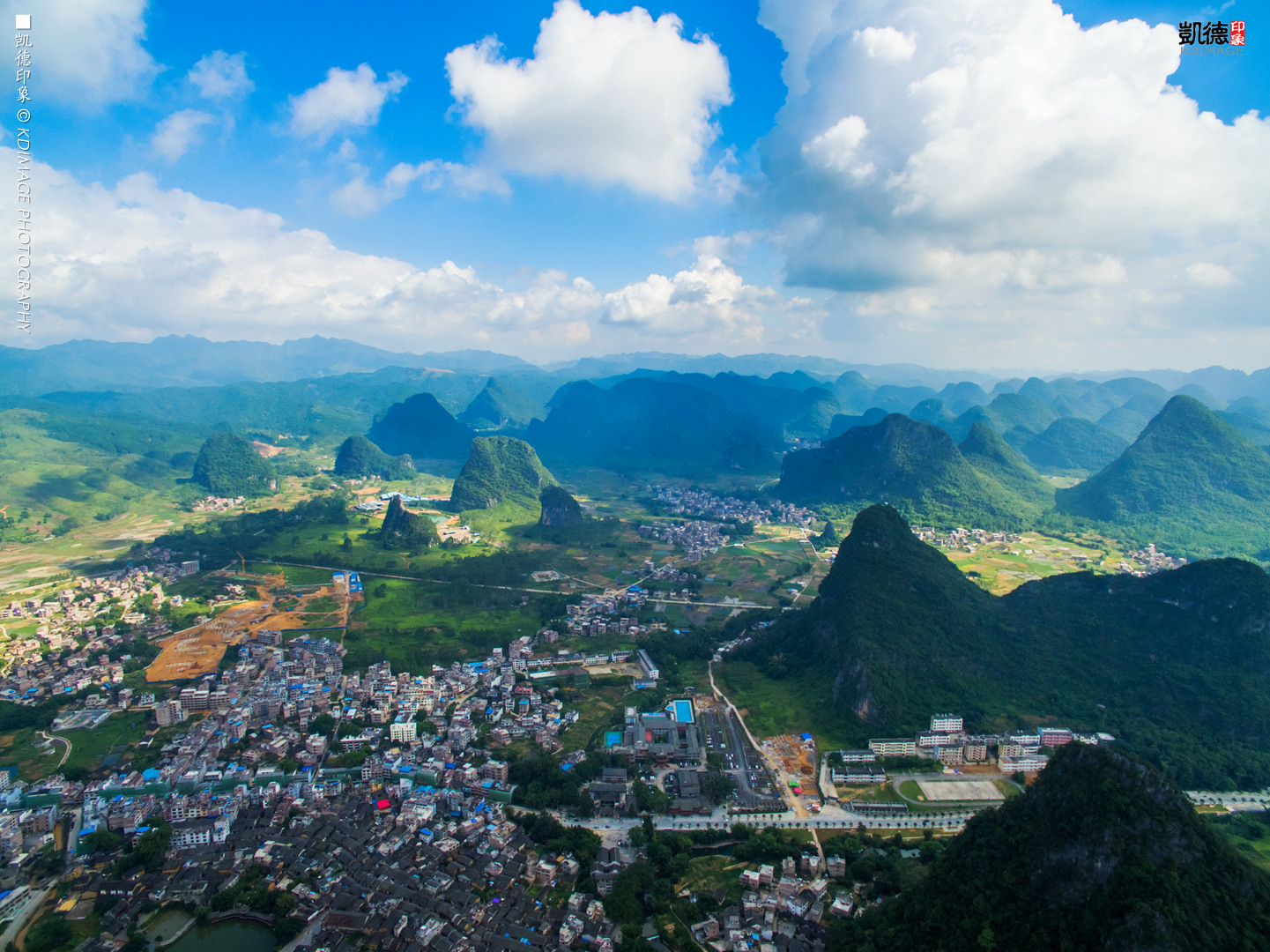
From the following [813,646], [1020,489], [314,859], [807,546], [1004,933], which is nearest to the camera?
[1004,933]

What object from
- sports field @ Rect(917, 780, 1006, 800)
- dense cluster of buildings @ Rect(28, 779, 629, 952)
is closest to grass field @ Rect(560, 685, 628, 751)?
dense cluster of buildings @ Rect(28, 779, 629, 952)

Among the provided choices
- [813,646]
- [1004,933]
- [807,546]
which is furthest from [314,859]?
[807,546]

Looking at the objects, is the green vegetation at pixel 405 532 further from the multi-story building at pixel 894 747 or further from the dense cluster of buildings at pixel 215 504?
the multi-story building at pixel 894 747

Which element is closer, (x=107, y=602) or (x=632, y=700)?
(x=632, y=700)

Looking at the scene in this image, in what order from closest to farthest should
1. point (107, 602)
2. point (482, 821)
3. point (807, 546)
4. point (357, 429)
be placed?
point (482, 821)
point (107, 602)
point (807, 546)
point (357, 429)

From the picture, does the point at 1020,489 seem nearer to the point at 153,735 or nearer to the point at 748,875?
the point at 748,875

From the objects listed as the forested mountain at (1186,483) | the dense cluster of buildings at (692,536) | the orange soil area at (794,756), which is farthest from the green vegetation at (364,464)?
the forested mountain at (1186,483)
